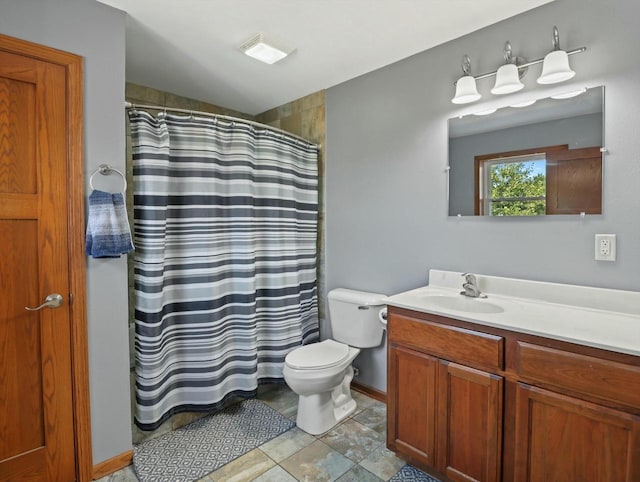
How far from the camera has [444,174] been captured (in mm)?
2111

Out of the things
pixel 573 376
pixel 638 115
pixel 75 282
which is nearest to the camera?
pixel 573 376

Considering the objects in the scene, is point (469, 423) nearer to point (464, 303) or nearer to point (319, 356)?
point (464, 303)

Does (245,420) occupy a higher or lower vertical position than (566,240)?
lower

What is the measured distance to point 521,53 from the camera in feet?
5.88

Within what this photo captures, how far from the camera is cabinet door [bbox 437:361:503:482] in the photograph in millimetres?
1432

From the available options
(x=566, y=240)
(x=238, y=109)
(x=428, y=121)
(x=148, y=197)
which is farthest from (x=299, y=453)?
(x=238, y=109)

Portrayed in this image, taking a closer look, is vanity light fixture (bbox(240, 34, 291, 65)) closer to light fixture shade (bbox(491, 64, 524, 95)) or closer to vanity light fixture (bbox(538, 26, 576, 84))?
light fixture shade (bbox(491, 64, 524, 95))

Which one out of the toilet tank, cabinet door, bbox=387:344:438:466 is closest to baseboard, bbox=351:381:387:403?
the toilet tank

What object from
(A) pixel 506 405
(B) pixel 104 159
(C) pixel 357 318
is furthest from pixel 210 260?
(A) pixel 506 405

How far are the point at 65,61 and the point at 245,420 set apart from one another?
217 centimetres

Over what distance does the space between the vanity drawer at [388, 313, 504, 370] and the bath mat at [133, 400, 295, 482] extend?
1020mm

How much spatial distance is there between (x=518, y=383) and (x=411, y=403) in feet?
1.74

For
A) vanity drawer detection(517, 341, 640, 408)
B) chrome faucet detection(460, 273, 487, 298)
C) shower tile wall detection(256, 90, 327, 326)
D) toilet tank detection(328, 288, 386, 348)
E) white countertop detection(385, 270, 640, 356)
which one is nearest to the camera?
vanity drawer detection(517, 341, 640, 408)

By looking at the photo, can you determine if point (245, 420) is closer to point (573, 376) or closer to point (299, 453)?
point (299, 453)
